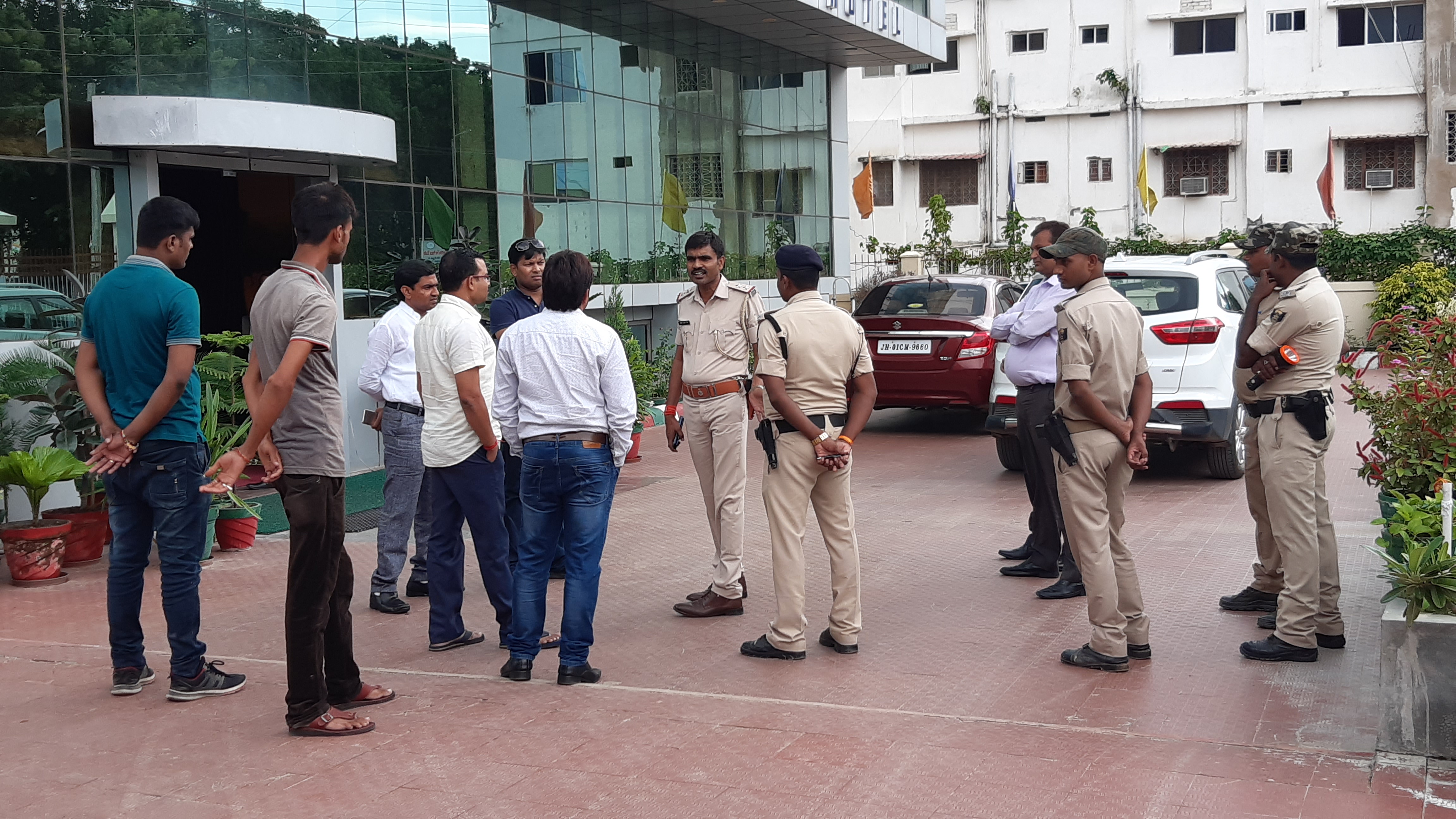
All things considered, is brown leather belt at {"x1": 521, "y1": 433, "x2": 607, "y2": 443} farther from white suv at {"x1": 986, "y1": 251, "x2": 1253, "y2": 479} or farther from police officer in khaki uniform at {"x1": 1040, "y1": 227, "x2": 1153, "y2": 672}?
white suv at {"x1": 986, "y1": 251, "x2": 1253, "y2": 479}

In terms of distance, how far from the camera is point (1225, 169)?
3338 centimetres

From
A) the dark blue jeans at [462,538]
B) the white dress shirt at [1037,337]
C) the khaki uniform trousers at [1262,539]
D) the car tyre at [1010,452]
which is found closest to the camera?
the dark blue jeans at [462,538]

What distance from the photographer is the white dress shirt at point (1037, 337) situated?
748 cm

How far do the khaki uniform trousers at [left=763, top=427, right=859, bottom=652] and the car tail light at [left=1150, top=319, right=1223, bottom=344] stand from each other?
5.04 m

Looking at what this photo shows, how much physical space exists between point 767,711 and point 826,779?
2.59 feet

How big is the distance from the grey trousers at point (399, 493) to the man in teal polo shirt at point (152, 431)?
158 cm

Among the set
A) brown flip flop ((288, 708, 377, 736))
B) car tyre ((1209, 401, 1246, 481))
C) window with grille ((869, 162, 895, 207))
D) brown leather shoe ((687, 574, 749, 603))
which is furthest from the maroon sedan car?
window with grille ((869, 162, 895, 207))

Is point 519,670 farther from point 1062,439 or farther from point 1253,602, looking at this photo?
point 1253,602

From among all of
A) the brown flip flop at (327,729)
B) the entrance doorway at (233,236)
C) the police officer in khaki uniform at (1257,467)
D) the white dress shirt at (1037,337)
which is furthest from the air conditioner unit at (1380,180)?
the brown flip flop at (327,729)

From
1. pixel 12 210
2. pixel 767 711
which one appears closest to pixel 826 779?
pixel 767 711

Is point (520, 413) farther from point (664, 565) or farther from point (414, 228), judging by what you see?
point (414, 228)

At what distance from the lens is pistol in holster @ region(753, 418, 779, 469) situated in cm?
601

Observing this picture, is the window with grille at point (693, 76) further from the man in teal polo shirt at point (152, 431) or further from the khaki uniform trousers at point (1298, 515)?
the khaki uniform trousers at point (1298, 515)

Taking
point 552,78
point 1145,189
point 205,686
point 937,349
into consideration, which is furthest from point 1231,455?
point 1145,189
